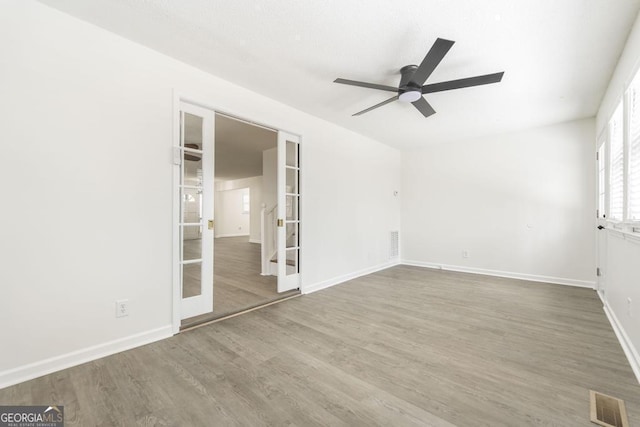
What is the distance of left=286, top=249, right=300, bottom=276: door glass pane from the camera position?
155 inches

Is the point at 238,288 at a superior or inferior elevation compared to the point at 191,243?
inferior

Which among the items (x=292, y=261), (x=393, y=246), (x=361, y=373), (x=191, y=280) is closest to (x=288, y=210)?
(x=292, y=261)

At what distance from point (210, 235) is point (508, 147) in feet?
16.8

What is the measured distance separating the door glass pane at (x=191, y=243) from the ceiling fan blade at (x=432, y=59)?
Result: 2.58 m

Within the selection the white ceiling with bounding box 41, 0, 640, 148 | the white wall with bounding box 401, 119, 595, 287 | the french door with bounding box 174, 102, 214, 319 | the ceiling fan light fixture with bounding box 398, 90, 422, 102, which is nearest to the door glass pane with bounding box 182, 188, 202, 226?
the french door with bounding box 174, 102, 214, 319

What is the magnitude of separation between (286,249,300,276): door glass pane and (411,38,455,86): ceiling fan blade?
2602mm

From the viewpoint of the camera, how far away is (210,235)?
9.45 feet

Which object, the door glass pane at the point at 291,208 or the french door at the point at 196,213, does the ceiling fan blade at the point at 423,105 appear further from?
the french door at the point at 196,213

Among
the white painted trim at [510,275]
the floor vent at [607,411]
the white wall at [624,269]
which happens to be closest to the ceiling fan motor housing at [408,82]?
the white wall at [624,269]

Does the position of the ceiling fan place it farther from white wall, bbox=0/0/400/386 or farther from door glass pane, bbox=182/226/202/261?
door glass pane, bbox=182/226/202/261

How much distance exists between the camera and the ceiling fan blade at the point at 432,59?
1.86 meters

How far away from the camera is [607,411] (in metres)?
1.54

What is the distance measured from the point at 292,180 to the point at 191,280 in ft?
6.20

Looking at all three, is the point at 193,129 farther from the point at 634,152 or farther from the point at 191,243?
the point at 634,152
